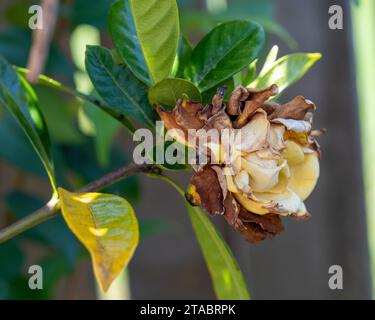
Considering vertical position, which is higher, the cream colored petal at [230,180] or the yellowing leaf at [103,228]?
the cream colored petal at [230,180]

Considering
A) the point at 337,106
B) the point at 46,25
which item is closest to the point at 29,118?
the point at 46,25

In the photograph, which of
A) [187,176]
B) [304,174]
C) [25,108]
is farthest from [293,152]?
[187,176]

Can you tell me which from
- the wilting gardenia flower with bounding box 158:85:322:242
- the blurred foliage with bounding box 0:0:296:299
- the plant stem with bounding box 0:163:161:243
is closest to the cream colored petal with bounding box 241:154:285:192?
the wilting gardenia flower with bounding box 158:85:322:242

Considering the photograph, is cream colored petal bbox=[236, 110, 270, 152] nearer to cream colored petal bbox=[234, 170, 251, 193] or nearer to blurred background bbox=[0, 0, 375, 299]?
cream colored petal bbox=[234, 170, 251, 193]

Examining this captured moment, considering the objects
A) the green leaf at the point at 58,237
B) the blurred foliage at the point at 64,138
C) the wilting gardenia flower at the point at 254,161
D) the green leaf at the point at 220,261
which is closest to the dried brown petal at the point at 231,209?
the wilting gardenia flower at the point at 254,161

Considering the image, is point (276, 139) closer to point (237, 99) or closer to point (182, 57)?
point (237, 99)

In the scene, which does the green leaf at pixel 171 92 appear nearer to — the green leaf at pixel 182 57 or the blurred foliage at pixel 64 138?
the green leaf at pixel 182 57
